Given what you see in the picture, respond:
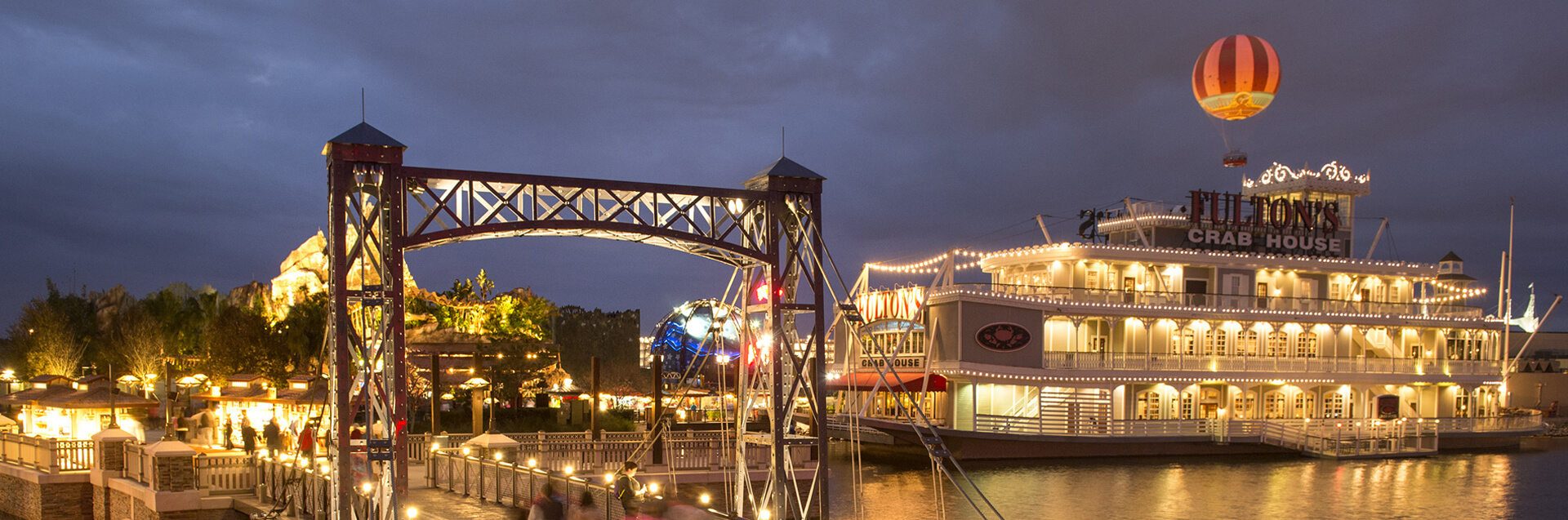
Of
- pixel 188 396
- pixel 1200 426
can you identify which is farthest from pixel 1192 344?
pixel 188 396

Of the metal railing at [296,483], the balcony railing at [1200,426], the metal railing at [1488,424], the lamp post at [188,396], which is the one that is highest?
the metal railing at [296,483]

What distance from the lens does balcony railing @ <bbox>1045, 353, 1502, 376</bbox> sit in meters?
39.9

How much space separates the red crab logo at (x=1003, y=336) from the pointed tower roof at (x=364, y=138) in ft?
85.1

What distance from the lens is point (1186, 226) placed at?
43625 mm

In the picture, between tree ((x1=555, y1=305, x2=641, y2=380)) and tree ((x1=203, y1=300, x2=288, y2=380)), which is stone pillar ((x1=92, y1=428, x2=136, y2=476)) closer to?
tree ((x1=203, y1=300, x2=288, y2=380))

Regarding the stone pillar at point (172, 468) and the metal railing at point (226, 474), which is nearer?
the stone pillar at point (172, 468)

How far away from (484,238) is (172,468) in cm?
677

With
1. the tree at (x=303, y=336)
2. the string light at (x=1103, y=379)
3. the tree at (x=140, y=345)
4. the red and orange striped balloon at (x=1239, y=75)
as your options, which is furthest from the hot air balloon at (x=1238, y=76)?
the tree at (x=140, y=345)

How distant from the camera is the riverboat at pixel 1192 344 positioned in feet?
127

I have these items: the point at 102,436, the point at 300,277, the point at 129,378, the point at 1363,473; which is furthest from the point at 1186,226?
the point at 300,277

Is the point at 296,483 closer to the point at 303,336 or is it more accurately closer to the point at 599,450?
the point at 599,450

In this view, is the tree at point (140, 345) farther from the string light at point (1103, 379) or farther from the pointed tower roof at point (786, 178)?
the pointed tower roof at point (786, 178)

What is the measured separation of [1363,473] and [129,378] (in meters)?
41.0

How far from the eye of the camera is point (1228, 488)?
101 ft
